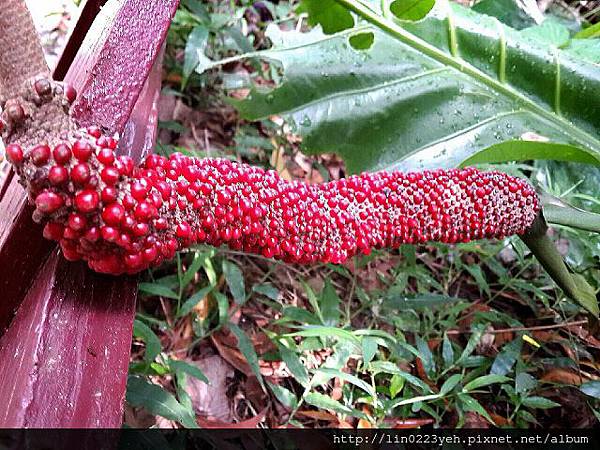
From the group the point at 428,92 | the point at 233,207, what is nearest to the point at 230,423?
the point at 233,207

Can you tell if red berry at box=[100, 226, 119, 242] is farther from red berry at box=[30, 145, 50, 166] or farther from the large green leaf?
the large green leaf

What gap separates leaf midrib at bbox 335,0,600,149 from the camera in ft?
3.11

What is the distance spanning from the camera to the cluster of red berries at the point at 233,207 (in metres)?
0.43

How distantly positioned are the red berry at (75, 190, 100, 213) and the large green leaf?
2.02 ft

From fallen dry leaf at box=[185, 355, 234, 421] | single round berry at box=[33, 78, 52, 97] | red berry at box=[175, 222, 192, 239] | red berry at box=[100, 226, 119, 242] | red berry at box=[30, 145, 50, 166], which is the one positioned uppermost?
single round berry at box=[33, 78, 52, 97]

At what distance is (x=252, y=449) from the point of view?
807 millimetres

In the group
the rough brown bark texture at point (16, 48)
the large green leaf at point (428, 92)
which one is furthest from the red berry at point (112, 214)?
the large green leaf at point (428, 92)

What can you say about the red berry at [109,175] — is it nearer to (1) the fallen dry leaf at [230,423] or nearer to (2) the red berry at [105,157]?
(2) the red berry at [105,157]

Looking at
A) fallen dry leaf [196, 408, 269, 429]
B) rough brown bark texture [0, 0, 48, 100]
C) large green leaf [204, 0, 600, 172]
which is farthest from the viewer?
large green leaf [204, 0, 600, 172]

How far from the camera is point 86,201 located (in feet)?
1.40

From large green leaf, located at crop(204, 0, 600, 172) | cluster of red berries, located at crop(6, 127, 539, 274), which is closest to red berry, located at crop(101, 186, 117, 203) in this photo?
cluster of red berries, located at crop(6, 127, 539, 274)

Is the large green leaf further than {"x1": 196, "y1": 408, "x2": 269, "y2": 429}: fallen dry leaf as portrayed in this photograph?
Yes

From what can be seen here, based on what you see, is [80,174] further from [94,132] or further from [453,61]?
[453,61]

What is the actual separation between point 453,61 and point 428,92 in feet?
0.25
